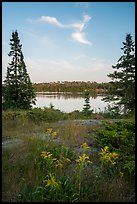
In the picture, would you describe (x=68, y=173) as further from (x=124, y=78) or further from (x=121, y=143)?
(x=124, y=78)

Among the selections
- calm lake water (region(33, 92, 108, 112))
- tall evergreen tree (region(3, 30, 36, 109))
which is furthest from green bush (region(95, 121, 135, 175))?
tall evergreen tree (region(3, 30, 36, 109))

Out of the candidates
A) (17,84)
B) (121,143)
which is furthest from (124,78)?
(121,143)

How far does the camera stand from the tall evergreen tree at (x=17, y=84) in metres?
15.7

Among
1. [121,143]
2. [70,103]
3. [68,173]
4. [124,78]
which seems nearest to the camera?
[68,173]

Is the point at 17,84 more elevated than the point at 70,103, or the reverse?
the point at 17,84

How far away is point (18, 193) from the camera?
7.81 ft

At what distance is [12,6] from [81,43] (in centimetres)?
230

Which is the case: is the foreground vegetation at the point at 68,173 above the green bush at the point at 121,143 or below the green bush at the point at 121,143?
below

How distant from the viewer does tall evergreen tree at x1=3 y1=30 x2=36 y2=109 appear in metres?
15.7

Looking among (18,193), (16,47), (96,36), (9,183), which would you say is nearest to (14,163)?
(9,183)

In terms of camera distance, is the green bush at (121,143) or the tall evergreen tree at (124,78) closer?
the green bush at (121,143)

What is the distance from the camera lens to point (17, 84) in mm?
15898

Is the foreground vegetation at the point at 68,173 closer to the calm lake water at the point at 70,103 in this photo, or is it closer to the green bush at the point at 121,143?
the green bush at the point at 121,143

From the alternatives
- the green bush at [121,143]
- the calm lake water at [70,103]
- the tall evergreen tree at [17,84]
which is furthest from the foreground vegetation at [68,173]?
the tall evergreen tree at [17,84]
